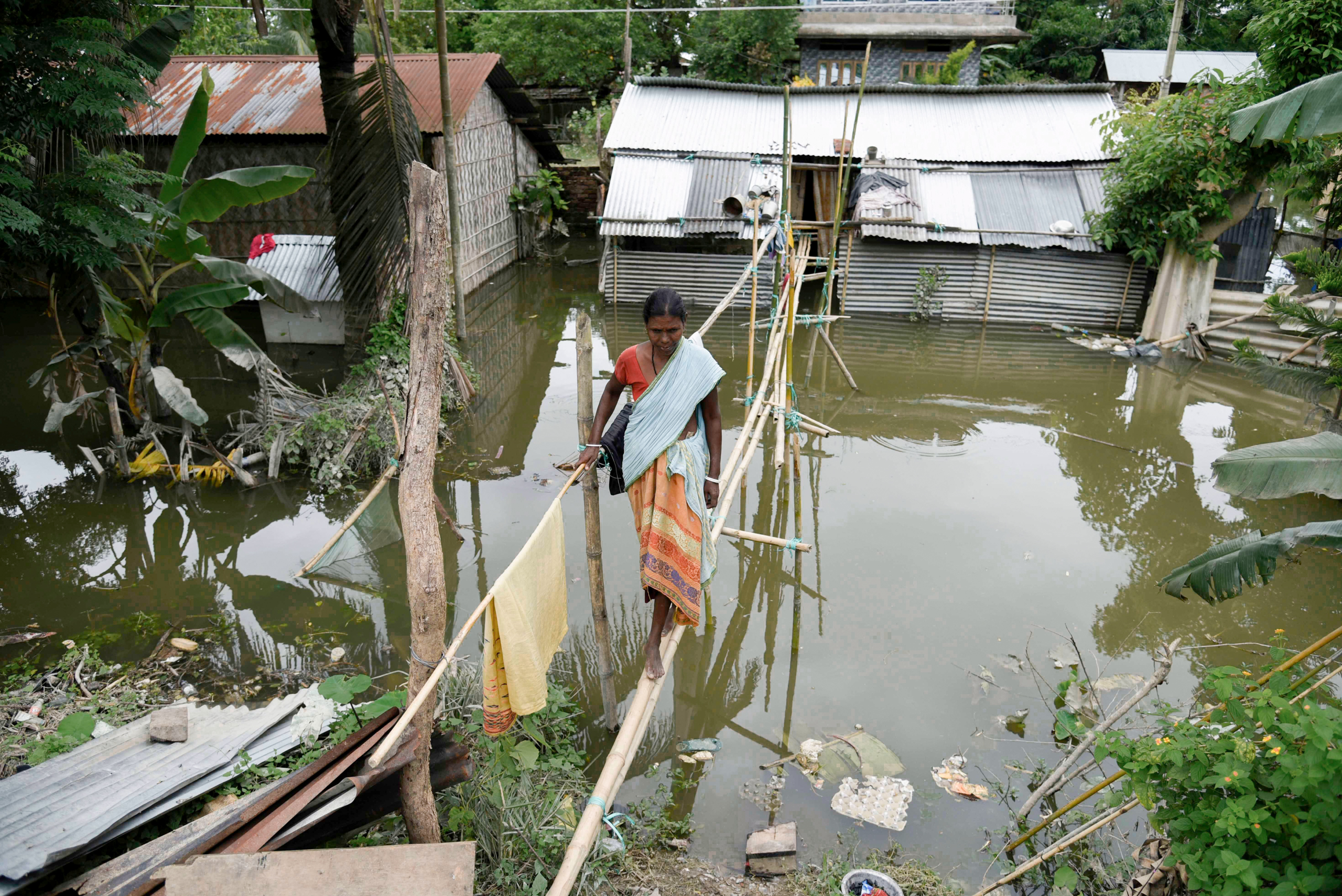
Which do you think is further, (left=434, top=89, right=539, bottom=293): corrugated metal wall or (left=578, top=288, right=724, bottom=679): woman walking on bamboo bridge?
(left=434, top=89, right=539, bottom=293): corrugated metal wall

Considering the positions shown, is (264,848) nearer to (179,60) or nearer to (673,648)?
(673,648)

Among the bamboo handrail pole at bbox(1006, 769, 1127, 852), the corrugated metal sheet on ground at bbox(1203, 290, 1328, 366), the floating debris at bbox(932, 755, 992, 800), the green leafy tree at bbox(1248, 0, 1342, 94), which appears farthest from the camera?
the corrugated metal sheet on ground at bbox(1203, 290, 1328, 366)

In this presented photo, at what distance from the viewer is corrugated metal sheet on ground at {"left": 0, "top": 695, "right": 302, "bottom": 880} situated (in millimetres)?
2363

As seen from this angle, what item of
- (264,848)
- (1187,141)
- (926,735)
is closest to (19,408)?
(264,848)

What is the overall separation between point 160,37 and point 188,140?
0.71 metres

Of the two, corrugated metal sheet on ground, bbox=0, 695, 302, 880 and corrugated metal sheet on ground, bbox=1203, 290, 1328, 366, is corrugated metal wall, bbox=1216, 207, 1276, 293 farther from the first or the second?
corrugated metal sheet on ground, bbox=0, 695, 302, 880

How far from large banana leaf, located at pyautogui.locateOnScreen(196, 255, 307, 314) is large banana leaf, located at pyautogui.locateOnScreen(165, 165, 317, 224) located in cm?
39

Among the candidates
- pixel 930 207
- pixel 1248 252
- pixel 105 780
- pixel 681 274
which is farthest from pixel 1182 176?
pixel 105 780

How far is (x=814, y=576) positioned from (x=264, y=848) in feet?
11.3

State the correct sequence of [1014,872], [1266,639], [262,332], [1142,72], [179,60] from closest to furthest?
1. [1014,872]
2. [1266,639]
3. [262,332]
4. [179,60]
5. [1142,72]

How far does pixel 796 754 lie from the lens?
354 cm

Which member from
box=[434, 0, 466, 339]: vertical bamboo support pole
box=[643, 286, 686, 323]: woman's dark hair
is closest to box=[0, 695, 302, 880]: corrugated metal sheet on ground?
box=[643, 286, 686, 323]: woman's dark hair

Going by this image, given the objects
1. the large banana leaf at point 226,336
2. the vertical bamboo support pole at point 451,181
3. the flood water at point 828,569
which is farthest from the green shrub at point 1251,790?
the vertical bamboo support pole at point 451,181

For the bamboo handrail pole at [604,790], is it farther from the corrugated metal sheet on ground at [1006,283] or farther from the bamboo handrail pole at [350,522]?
the corrugated metal sheet on ground at [1006,283]
